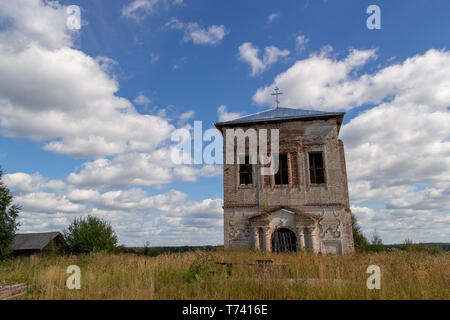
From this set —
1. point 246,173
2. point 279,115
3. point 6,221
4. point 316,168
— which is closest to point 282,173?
point 316,168

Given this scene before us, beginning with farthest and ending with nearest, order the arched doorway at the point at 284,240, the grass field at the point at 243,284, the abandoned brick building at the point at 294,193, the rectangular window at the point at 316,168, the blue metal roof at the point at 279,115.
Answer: the blue metal roof at the point at 279,115, the rectangular window at the point at 316,168, the arched doorway at the point at 284,240, the abandoned brick building at the point at 294,193, the grass field at the point at 243,284

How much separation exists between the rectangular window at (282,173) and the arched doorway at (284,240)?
2.61 m

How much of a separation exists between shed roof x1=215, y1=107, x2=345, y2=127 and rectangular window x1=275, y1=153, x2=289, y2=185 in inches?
85.3

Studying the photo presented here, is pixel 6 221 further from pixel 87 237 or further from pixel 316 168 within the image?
pixel 316 168

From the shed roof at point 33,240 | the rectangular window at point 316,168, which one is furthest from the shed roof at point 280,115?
the shed roof at point 33,240

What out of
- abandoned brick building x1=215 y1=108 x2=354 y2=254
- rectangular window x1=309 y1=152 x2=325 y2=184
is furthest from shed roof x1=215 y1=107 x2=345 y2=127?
rectangular window x1=309 y1=152 x2=325 y2=184

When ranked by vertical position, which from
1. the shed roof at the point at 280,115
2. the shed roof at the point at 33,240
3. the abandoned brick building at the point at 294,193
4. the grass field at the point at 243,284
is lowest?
the grass field at the point at 243,284

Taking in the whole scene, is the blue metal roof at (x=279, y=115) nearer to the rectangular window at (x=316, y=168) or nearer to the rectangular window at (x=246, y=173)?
the rectangular window at (x=316, y=168)

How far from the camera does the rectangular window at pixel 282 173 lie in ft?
51.8

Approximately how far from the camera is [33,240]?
2803cm

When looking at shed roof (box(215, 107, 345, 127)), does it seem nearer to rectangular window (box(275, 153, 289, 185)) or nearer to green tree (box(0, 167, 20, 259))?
rectangular window (box(275, 153, 289, 185))

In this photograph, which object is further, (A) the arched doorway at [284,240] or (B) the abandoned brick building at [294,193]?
(A) the arched doorway at [284,240]
